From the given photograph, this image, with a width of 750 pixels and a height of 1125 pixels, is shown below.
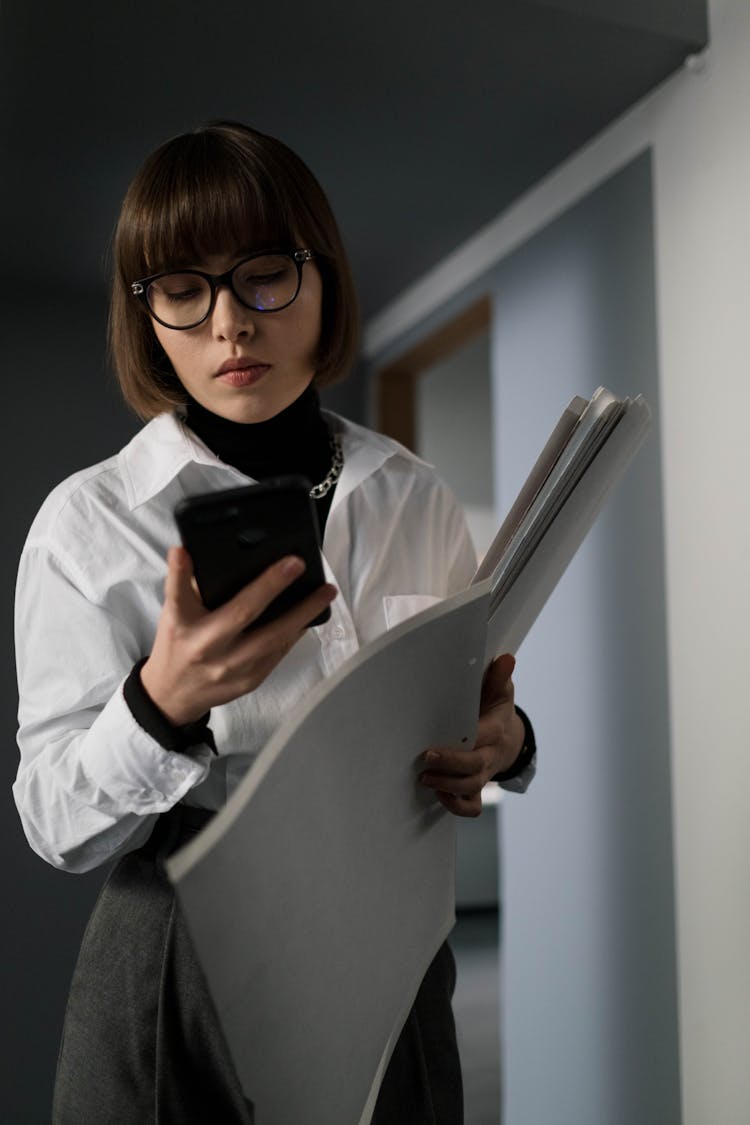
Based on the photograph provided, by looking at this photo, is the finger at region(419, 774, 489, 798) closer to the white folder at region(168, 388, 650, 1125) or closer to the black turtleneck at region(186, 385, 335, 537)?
the white folder at region(168, 388, 650, 1125)

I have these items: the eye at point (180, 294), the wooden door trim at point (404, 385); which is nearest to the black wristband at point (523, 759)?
the eye at point (180, 294)

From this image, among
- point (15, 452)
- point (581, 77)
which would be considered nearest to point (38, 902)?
point (15, 452)

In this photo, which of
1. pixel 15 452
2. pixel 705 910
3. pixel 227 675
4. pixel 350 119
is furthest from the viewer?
pixel 15 452

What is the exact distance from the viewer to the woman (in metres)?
0.86

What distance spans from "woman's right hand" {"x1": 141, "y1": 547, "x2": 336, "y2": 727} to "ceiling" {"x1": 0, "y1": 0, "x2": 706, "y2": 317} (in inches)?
34.8

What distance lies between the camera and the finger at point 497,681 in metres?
0.94

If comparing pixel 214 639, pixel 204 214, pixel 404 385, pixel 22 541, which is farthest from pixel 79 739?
pixel 404 385

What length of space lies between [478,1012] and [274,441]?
2.74 metres

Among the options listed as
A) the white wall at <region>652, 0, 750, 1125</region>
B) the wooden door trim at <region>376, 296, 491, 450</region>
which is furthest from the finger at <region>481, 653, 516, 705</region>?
the wooden door trim at <region>376, 296, 491, 450</region>

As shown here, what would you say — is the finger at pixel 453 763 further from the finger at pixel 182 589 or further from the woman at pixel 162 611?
the finger at pixel 182 589

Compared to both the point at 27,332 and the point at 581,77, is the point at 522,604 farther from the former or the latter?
the point at 27,332

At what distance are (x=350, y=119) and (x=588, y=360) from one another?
624 mm

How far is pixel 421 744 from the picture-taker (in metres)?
0.79

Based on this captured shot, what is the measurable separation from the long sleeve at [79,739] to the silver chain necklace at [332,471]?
0.25 meters
